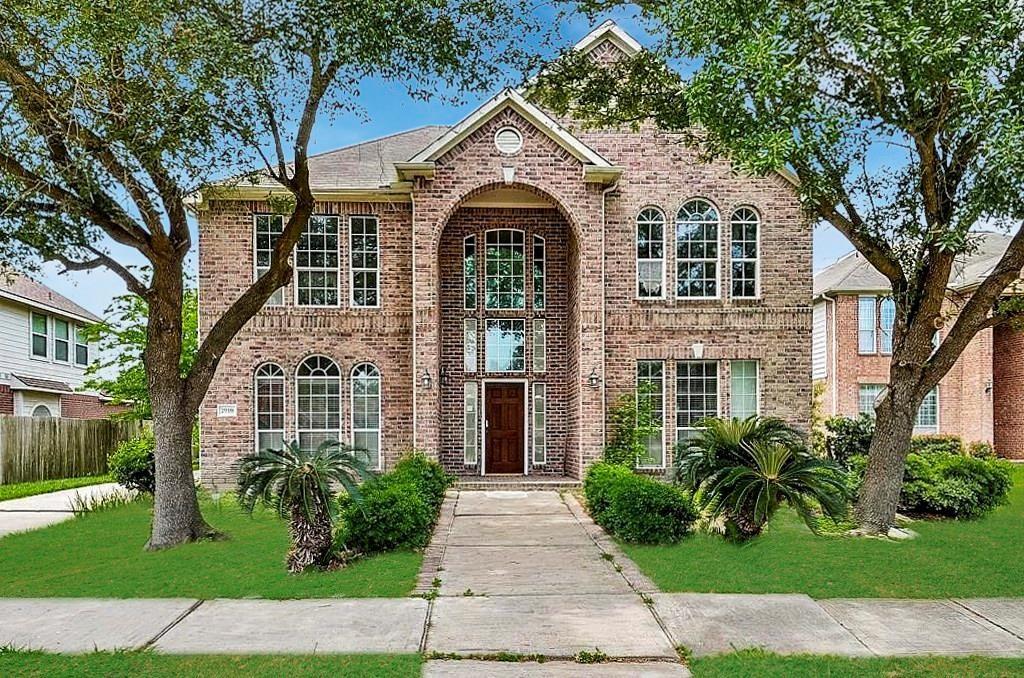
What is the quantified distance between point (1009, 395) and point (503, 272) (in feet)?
56.3

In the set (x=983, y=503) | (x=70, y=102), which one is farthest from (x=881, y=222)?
(x=70, y=102)

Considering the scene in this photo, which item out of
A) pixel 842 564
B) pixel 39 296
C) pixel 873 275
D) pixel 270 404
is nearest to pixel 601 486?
pixel 842 564

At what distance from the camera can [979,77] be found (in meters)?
8.47

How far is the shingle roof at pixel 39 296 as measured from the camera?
24.9m

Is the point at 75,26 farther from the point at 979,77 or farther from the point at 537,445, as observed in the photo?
the point at 537,445

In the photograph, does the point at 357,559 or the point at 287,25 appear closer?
the point at 357,559

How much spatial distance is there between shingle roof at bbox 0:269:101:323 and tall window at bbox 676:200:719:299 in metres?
17.5

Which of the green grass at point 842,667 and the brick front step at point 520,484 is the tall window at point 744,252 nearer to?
the brick front step at point 520,484

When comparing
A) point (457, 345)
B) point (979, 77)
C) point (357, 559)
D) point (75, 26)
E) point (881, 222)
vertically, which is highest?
point (75, 26)

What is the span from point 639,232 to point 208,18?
9.98 m

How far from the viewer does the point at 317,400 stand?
17641 millimetres

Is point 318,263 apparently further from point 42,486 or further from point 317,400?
point 42,486

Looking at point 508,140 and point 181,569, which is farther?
point 508,140

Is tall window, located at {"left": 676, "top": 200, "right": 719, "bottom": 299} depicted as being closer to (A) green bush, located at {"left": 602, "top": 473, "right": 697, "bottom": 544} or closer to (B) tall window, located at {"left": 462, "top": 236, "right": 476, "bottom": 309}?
(B) tall window, located at {"left": 462, "top": 236, "right": 476, "bottom": 309}
